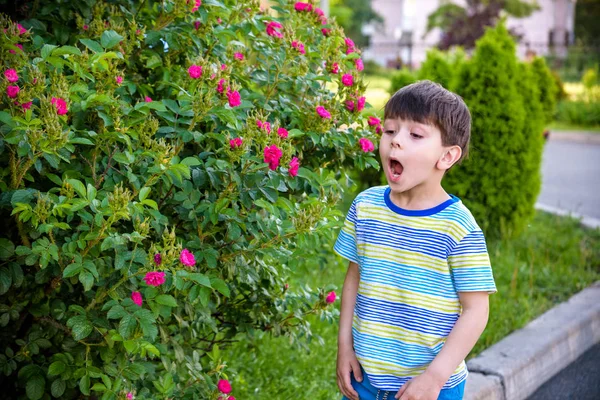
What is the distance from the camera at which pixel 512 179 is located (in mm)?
6164

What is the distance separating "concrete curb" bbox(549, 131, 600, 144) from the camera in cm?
1534

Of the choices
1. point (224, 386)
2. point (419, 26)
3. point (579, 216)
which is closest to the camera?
point (224, 386)

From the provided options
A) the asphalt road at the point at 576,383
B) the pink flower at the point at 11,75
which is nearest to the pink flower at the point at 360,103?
the pink flower at the point at 11,75

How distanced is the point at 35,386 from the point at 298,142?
115 centimetres

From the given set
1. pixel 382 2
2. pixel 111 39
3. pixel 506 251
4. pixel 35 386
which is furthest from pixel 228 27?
pixel 382 2

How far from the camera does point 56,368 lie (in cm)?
231

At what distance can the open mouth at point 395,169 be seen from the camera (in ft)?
7.00

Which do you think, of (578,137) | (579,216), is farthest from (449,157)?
(578,137)

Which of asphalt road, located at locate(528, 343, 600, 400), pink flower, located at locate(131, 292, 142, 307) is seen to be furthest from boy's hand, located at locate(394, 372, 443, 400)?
asphalt road, located at locate(528, 343, 600, 400)

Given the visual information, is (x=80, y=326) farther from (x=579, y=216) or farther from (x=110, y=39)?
(x=579, y=216)

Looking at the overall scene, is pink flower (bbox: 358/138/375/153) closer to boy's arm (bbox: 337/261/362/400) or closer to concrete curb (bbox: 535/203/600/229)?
boy's arm (bbox: 337/261/362/400)

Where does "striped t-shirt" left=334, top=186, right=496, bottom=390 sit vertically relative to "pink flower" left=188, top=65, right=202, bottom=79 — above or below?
below

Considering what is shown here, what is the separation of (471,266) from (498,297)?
2851 millimetres

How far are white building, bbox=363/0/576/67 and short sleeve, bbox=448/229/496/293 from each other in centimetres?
3782
